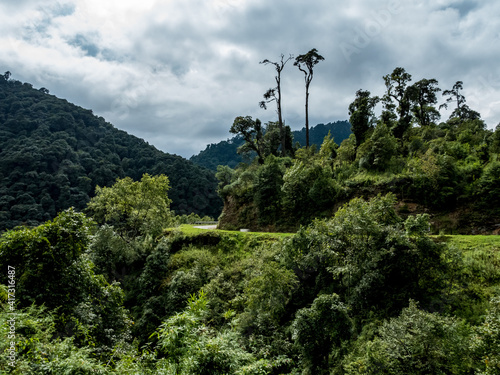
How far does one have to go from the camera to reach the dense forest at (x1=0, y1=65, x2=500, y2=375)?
20.0 ft

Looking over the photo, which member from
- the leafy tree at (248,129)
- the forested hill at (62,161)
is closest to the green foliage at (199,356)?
the leafy tree at (248,129)

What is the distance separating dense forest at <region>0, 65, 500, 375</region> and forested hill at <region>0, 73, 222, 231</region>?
4056 centimetres

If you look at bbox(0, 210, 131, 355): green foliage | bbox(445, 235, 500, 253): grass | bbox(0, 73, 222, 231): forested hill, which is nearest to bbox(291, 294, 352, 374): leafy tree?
bbox(445, 235, 500, 253): grass

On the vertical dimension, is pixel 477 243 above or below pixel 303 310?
above

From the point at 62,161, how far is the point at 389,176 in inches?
2616

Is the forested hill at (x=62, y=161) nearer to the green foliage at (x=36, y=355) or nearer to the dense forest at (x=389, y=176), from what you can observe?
the dense forest at (x=389, y=176)

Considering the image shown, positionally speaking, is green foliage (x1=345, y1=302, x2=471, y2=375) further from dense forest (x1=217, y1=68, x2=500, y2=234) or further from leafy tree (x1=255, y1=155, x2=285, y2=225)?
leafy tree (x1=255, y1=155, x2=285, y2=225)

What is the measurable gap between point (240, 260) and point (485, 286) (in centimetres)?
1157

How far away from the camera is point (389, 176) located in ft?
58.1

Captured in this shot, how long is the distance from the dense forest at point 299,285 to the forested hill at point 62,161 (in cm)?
4056

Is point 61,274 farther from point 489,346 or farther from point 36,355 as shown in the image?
point 489,346

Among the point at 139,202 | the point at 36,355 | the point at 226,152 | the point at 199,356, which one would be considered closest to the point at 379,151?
the point at 199,356

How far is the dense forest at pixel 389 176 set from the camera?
14.3 m

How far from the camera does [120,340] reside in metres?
9.70
